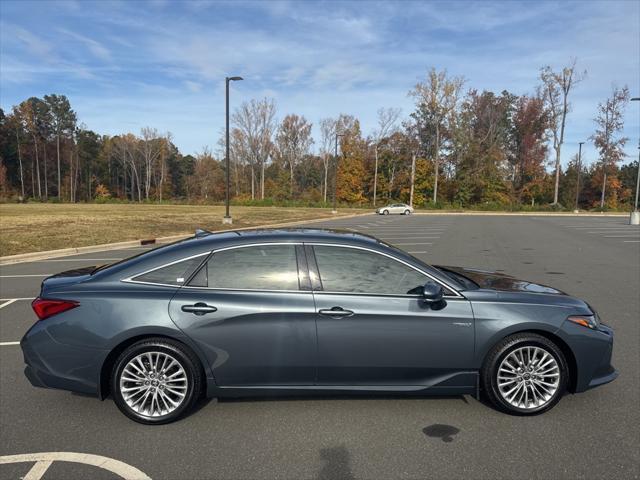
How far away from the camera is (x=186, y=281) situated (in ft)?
11.5

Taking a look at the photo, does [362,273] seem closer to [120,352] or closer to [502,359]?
[502,359]

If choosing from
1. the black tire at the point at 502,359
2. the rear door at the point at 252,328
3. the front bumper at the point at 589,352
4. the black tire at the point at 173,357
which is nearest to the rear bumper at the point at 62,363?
the black tire at the point at 173,357

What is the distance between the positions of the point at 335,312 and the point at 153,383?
4.82 feet

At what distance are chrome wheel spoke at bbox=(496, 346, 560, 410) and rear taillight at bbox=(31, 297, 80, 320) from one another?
131 inches

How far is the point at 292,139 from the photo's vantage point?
7619 centimetres

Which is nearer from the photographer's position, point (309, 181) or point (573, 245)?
point (573, 245)

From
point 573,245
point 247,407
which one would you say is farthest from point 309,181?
point 247,407

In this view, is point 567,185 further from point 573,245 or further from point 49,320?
point 49,320

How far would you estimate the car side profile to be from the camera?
3350 mm

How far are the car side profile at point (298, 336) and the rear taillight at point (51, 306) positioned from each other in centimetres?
1

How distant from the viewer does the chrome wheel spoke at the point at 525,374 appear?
3.49 meters

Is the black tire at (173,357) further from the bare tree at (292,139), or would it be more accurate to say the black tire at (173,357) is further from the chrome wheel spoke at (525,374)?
the bare tree at (292,139)

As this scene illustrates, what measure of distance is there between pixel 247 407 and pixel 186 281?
3.77 ft

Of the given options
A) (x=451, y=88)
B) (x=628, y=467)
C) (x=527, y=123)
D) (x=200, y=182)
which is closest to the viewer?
A: (x=628, y=467)
